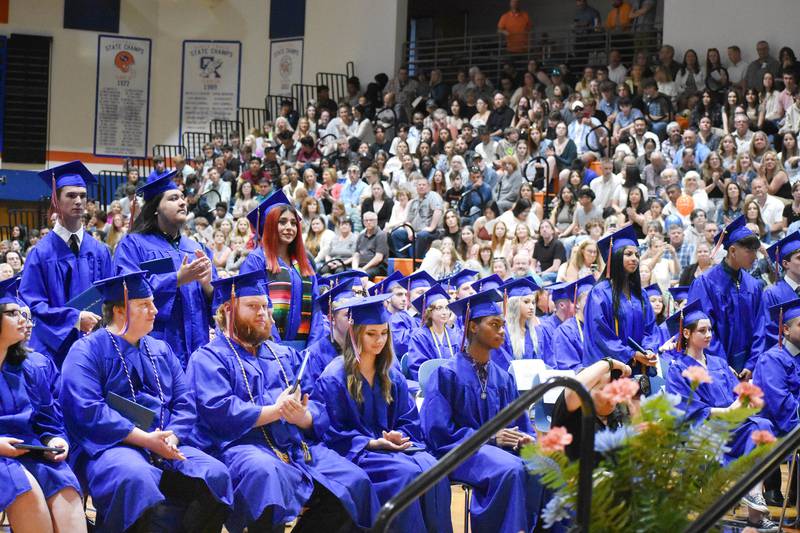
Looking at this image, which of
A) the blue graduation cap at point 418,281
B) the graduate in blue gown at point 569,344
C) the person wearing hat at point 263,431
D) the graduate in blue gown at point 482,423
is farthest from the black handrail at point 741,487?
the blue graduation cap at point 418,281

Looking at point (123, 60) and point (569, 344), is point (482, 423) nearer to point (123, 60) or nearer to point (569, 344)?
point (569, 344)

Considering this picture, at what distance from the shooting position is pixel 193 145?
22.6m

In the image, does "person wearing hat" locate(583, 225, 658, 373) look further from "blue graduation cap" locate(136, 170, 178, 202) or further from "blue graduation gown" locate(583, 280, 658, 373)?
"blue graduation cap" locate(136, 170, 178, 202)

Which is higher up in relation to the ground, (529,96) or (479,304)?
(529,96)

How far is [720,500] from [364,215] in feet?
36.1

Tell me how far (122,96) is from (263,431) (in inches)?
767

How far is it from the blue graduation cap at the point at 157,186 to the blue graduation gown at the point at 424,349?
2.48 m

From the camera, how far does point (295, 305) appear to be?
5.92m

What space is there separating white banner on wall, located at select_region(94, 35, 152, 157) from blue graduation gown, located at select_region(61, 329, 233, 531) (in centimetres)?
1906

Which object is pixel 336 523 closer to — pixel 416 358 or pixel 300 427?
pixel 300 427

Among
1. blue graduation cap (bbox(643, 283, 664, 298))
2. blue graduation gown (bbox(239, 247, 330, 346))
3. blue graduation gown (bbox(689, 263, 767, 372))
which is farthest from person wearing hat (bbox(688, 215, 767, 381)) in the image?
blue graduation gown (bbox(239, 247, 330, 346))

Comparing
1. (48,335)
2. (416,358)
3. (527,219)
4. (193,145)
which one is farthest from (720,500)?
(193,145)

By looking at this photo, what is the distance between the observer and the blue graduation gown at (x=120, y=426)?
14.2ft

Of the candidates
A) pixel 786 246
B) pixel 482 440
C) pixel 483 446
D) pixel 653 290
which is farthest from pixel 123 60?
pixel 482 440
